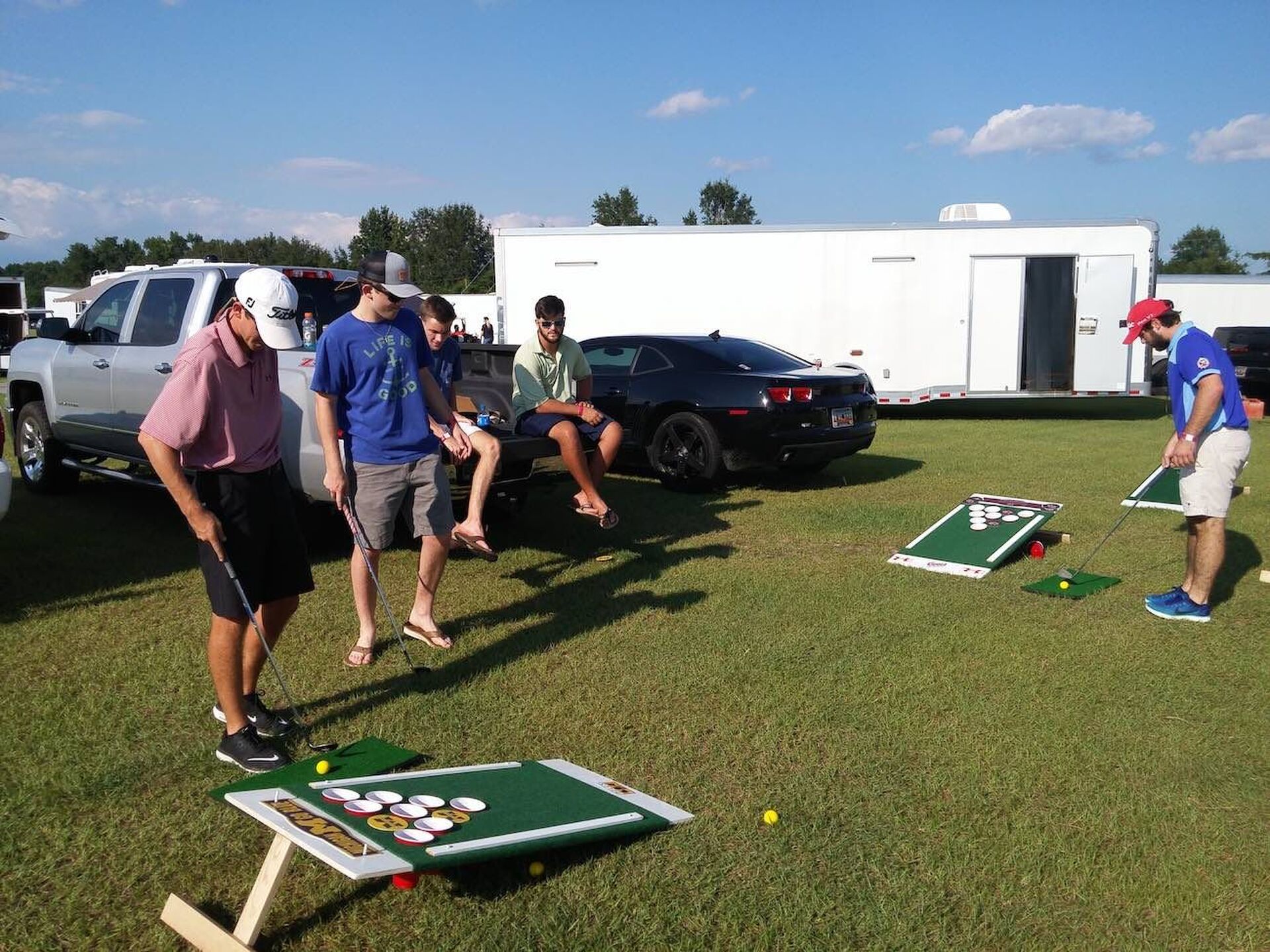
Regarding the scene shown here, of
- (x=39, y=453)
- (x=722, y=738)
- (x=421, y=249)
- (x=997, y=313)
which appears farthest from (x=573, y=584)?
(x=421, y=249)

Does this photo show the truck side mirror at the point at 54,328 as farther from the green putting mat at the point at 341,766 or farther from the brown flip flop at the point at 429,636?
the green putting mat at the point at 341,766

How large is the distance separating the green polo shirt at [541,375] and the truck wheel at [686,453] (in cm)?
267

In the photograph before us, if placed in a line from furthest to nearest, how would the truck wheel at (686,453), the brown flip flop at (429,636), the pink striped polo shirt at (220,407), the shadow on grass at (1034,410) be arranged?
the shadow on grass at (1034,410), the truck wheel at (686,453), the brown flip flop at (429,636), the pink striped polo shirt at (220,407)

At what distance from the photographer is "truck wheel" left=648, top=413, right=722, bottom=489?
987cm

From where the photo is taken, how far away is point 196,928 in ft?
9.49

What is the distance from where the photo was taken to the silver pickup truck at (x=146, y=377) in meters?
6.73

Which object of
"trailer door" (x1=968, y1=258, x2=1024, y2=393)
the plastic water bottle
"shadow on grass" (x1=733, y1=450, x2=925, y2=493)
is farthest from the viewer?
"trailer door" (x1=968, y1=258, x2=1024, y2=393)

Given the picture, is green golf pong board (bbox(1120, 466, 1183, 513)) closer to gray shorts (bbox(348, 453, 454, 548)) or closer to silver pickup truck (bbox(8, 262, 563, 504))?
silver pickup truck (bbox(8, 262, 563, 504))

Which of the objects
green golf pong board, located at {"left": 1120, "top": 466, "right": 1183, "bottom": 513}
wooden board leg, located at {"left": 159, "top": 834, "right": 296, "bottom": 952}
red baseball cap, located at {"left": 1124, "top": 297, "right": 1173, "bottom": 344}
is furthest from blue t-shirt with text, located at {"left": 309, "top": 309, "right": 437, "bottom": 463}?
green golf pong board, located at {"left": 1120, "top": 466, "right": 1183, "bottom": 513}

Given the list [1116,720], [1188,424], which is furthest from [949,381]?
[1116,720]

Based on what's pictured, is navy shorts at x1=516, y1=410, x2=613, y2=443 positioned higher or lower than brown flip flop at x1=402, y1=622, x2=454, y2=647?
higher

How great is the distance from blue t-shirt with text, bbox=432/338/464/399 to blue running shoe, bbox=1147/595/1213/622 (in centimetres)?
435

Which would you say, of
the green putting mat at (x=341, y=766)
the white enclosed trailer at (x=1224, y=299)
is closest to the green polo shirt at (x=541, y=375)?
the green putting mat at (x=341, y=766)

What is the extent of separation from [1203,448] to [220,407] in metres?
5.24
